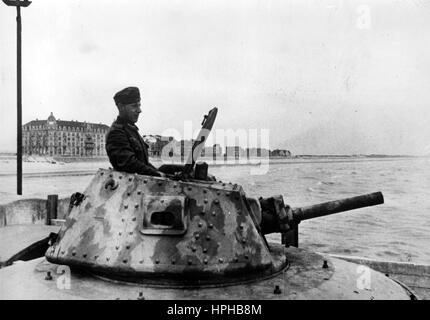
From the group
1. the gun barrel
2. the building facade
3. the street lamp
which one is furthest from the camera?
the building facade

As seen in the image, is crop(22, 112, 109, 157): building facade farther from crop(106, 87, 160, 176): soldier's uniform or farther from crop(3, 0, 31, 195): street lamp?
crop(106, 87, 160, 176): soldier's uniform

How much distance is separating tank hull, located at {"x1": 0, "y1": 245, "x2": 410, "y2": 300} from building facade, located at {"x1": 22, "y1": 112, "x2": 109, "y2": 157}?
69.7 m

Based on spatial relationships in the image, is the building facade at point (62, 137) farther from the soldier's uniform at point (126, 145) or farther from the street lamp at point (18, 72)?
the soldier's uniform at point (126, 145)

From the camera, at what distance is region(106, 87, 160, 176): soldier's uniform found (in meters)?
5.16

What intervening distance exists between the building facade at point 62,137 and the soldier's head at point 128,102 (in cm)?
6896

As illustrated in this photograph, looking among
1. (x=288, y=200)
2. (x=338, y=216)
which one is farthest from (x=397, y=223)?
(x=288, y=200)

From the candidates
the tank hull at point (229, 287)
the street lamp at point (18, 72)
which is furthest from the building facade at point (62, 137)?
the tank hull at point (229, 287)

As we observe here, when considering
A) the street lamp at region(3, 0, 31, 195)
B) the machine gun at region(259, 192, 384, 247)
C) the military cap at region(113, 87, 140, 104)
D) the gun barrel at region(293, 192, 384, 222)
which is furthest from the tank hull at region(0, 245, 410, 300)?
the street lamp at region(3, 0, 31, 195)

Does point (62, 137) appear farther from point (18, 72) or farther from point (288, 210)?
point (288, 210)

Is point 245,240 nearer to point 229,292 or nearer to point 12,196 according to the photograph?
point 229,292

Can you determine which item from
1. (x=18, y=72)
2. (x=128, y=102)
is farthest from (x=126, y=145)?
(x=18, y=72)

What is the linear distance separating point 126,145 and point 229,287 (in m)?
1.82

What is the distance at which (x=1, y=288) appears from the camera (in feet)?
15.3

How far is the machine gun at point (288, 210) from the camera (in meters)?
5.55
